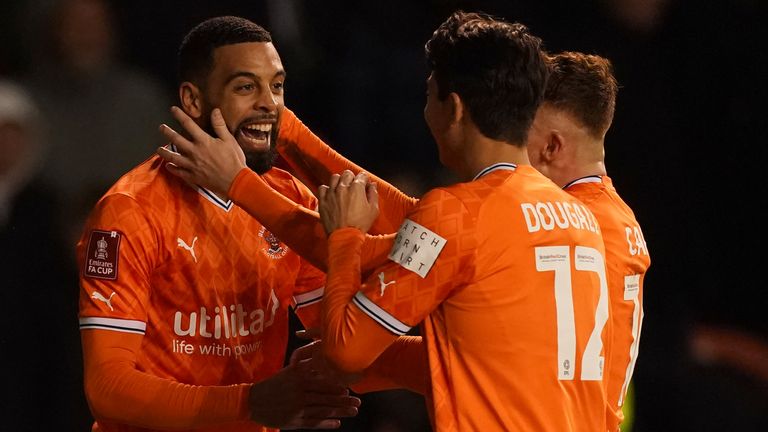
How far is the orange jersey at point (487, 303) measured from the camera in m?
2.89

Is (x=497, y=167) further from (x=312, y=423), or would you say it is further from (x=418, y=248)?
(x=312, y=423)

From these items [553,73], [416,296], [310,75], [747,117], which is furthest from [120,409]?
[747,117]

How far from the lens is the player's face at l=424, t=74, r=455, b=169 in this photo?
3.11 meters

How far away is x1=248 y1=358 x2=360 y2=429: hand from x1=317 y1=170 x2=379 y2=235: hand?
1.34 ft

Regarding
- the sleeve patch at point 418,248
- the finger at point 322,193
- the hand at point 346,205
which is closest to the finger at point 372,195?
the hand at point 346,205

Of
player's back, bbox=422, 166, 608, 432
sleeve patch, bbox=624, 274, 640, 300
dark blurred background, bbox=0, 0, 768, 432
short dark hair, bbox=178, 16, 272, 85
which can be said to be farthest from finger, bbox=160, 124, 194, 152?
dark blurred background, bbox=0, 0, 768, 432

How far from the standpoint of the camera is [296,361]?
340cm

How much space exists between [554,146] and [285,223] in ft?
3.49

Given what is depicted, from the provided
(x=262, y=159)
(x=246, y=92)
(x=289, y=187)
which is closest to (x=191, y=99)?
(x=246, y=92)

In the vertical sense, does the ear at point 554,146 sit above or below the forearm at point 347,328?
above

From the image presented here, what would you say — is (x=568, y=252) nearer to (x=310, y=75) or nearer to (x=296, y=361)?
(x=296, y=361)

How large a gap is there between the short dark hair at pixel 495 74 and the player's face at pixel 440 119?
3 centimetres

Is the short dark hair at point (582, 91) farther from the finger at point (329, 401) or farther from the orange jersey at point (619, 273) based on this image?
the finger at point (329, 401)

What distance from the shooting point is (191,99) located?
3689mm
